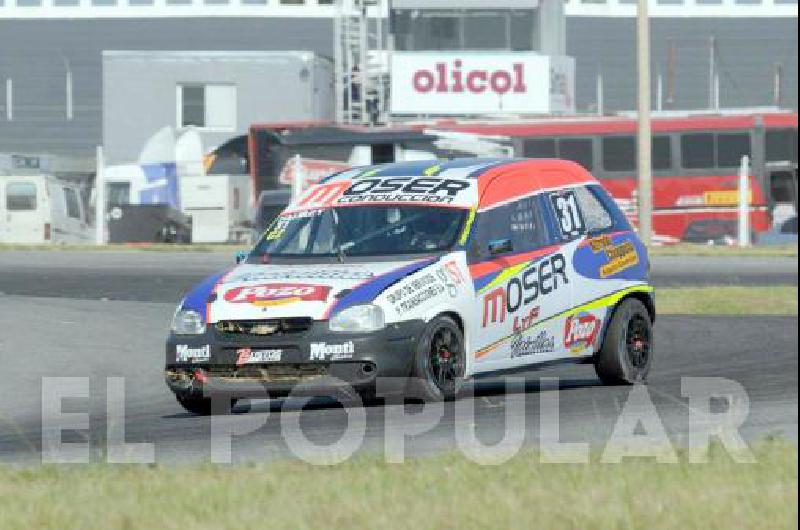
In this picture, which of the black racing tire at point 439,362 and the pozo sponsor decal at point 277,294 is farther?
the black racing tire at point 439,362

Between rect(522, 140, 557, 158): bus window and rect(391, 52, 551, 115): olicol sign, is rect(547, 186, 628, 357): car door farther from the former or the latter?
rect(391, 52, 551, 115): olicol sign

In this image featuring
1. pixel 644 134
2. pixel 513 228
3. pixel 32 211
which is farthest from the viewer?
pixel 32 211

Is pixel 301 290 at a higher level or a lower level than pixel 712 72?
lower

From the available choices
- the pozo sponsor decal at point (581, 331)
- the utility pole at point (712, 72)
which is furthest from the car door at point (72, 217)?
the pozo sponsor decal at point (581, 331)

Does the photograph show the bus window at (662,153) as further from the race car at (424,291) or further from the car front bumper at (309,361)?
the car front bumper at (309,361)

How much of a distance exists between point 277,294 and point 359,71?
171ft

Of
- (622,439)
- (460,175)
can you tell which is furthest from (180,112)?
(622,439)

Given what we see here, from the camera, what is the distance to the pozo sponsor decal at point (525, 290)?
13711 mm

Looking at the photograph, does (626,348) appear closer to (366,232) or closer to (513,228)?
(513,228)

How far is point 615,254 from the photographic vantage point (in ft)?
49.6

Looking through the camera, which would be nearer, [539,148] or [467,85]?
[539,148]

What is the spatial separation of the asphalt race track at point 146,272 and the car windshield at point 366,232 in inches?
427

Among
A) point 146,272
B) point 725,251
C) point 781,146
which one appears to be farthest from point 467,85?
Answer: point 146,272

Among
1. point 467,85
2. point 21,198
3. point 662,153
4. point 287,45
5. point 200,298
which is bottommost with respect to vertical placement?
point 200,298
